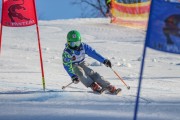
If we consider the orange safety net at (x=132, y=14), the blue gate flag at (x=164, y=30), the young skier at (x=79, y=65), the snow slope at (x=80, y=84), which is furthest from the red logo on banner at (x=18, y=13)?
the orange safety net at (x=132, y=14)

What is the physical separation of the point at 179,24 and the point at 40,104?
2.69 m

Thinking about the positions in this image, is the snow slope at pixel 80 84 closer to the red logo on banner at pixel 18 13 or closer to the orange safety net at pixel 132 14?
the orange safety net at pixel 132 14

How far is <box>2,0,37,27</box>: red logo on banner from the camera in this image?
8.36 metres

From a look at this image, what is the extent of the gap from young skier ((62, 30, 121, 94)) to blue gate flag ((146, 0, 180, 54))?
3249 millimetres

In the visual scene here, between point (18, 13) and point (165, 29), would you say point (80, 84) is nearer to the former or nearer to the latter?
point (18, 13)

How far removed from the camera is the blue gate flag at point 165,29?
5.53 m

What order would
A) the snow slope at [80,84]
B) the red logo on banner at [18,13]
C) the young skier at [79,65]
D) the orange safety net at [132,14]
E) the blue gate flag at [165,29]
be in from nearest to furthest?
the blue gate flag at [165,29], the snow slope at [80,84], the red logo on banner at [18,13], the young skier at [79,65], the orange safety net at [132,14]

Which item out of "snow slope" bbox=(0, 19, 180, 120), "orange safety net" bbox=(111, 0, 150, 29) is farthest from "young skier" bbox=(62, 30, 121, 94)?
"orange safety net" bbox=(111, 0, 150, 29)

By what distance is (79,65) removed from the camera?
9039 millimetres

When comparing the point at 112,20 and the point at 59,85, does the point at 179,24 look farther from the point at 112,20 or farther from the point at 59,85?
the point at 112,20

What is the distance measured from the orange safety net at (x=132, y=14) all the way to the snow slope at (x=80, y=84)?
28.7 inches

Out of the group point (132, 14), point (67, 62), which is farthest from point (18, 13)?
point (132, 14)

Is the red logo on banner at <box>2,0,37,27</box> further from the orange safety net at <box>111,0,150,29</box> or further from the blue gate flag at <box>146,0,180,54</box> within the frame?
the orange safety net at <box>111,0,150,29</box>

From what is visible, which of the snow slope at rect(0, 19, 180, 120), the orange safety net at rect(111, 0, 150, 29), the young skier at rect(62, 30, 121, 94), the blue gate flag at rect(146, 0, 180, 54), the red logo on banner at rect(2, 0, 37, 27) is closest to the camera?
the blue gate flag at rect(146, 0, 180, 54)
